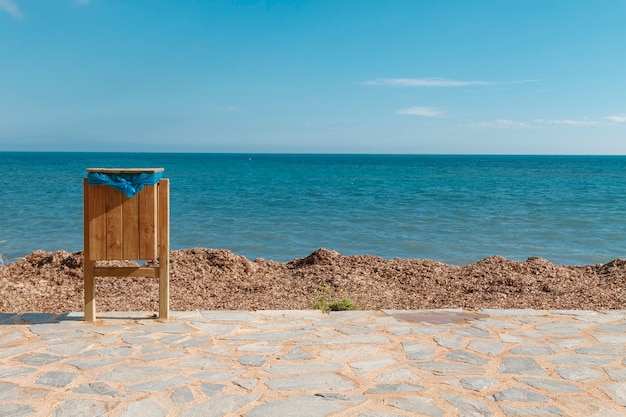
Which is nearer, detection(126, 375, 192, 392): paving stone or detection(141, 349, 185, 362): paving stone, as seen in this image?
detection(126, 375, 192, 392): paving stone

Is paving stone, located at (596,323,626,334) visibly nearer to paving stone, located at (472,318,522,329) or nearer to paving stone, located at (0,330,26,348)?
paving stone, located at (472,318,522,329)

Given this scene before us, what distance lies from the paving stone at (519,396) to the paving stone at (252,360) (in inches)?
69.4

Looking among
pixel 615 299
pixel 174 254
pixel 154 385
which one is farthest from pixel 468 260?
pixel 154 385

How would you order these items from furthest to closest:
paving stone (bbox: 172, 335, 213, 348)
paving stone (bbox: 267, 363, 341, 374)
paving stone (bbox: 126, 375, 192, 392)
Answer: paving stone (bbox: 172, 335, 213, 348) < paving stone (bbox: 267, 363, 341, 374) < paving stone (bbox: 126, 375, 192, 392)

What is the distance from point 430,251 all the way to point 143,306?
8198 millimetres

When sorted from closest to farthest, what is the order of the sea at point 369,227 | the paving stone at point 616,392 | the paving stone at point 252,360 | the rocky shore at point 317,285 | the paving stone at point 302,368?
1. the paving stone at point 616,392
2. the paving stone at point 302,368
3. the paving stone at point 252,360
4. the rocky shore at point 317,285
5. the sea at point 369,227

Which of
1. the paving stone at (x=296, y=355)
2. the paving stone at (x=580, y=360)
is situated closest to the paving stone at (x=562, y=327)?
the paving stone at (x=580, y=360)

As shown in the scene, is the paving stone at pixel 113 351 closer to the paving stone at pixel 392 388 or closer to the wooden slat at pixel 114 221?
the wooden slat at pixel 114 221

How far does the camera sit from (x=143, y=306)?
723 cm

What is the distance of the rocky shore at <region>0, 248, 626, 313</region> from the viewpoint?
739cm

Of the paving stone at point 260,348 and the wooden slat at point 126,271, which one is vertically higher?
the wooden slat at point 126,271

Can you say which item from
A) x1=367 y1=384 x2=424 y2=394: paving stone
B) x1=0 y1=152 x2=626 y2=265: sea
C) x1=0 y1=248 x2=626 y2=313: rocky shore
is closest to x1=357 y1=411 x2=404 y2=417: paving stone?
x1=367 y1=384 x2=424 y2=394: paving stone

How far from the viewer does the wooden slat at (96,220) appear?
5.53 metres

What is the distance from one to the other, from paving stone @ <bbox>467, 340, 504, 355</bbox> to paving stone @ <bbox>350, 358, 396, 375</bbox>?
830 millimetres
